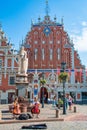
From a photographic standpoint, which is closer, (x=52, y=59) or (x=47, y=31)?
(x=52, y=59)

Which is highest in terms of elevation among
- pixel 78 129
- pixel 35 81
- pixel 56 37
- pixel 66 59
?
pixel 56 37

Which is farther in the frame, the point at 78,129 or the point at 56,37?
the point at 56,37

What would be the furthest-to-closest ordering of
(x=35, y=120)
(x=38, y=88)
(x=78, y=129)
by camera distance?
→ (x=38, y=88)
(x=35, y=120)
(x=78, y=129)

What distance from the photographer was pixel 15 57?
45812 mm

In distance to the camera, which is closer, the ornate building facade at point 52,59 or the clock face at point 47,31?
the ornate building facade at point 52,59

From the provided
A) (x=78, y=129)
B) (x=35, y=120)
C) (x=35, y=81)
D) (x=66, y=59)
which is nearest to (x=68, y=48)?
(x=66, y=59)

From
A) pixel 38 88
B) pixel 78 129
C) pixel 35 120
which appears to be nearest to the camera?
pixel 78 129

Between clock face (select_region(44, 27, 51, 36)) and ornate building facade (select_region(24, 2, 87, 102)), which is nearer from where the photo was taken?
ornate building facade (select_region(24, 2, 87, 102))

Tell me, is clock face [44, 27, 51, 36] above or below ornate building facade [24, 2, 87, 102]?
above

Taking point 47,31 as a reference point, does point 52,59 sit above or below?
below

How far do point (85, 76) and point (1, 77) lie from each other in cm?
1449

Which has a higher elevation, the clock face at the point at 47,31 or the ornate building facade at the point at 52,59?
the clock face at the point at 47,31

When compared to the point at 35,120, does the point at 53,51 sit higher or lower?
higher

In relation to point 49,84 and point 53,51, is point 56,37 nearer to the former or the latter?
point 53,51
